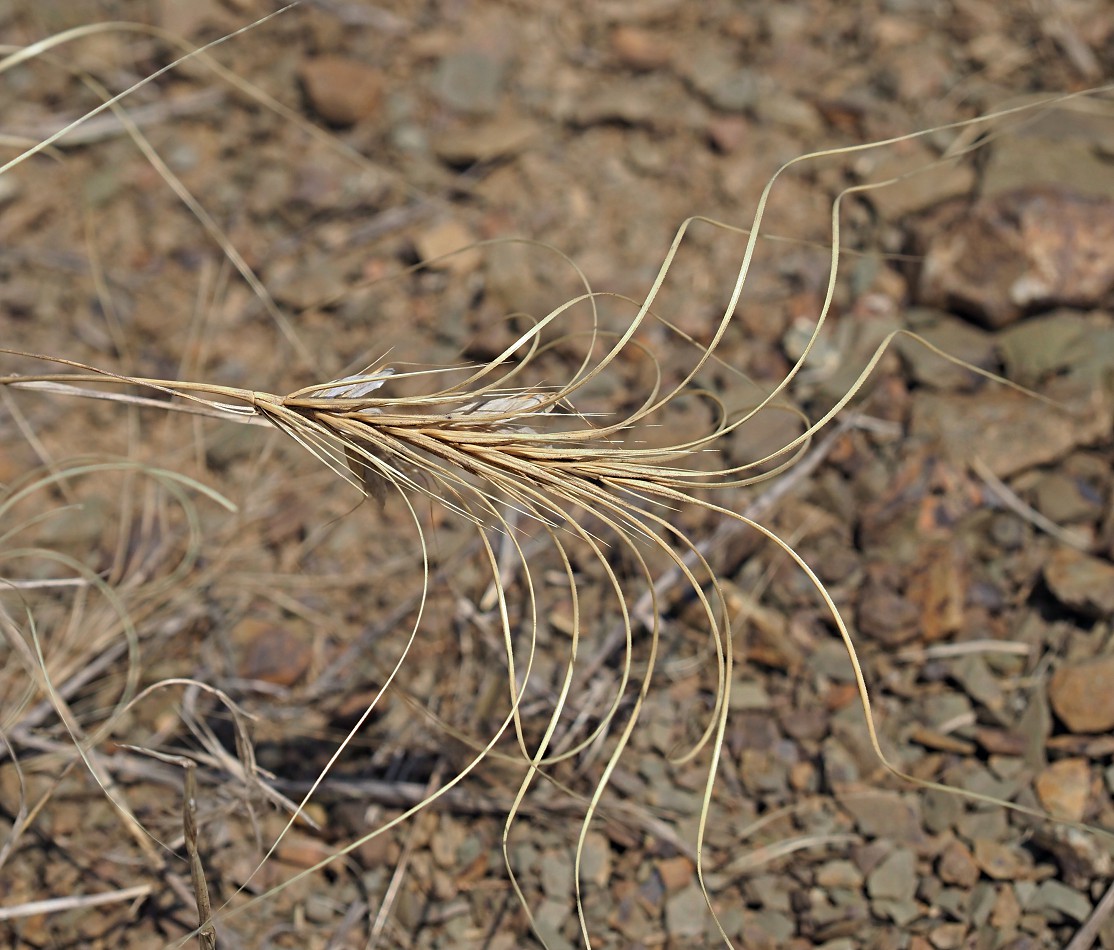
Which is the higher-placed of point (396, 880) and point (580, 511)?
point (580, 511)

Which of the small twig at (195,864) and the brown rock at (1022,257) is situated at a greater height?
the brown rock at (1022,257)

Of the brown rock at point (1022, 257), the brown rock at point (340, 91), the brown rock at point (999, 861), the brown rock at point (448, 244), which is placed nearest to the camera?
the brown rock at point (999, 861)

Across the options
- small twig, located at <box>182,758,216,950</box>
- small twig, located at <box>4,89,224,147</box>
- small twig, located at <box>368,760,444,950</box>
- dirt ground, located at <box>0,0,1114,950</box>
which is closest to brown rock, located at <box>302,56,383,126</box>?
dirt ground, located at <box>0,0,1114,950</box>

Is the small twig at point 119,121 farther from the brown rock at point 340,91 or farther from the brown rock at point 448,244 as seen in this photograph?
the brown rock at point 448,244

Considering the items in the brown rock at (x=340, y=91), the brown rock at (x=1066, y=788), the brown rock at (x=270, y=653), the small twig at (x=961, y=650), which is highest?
the brown rock at (x=340, y=91)

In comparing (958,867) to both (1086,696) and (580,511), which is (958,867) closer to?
(1086,696)

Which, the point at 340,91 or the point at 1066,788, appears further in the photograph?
the point at 340,91

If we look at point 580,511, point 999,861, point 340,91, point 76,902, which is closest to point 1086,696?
point 999,861

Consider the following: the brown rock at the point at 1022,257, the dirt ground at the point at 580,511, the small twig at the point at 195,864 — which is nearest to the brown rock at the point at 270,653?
the dirt ground at the point at 580,511
